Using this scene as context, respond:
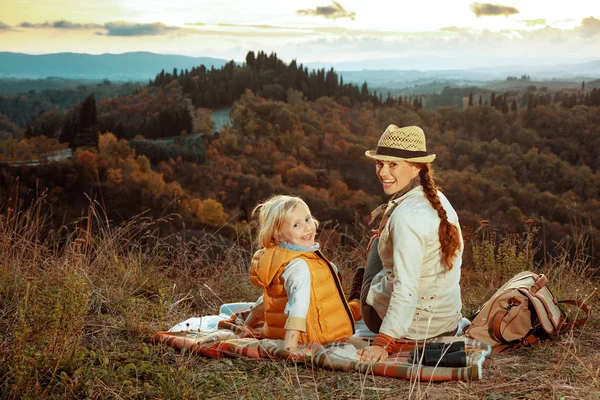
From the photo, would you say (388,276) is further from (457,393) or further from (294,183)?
(294,183)

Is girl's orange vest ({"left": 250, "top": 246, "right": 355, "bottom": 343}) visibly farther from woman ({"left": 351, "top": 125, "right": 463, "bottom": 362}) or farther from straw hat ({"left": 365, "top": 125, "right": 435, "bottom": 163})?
straw hat ({"left": 365, "top": 125, "right": 435, "bottom": 163})

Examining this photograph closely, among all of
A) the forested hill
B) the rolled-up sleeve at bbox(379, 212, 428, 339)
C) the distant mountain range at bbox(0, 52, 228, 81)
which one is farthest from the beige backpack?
the distant mountain range at bbox(0, 52, 228, 81)

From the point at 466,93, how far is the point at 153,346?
355 ft

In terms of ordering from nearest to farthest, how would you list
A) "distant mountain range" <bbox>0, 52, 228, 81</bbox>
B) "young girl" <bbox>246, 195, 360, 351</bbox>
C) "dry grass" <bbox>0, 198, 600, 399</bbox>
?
"dry grass" <bbox>0, 198, 600, 399</bbox> → "young girl" <bbox>246, 195, 360, 351</bbox> → "distant mountain range" <bbox>0, 52, 228, 81</bbox>

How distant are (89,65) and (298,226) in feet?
409

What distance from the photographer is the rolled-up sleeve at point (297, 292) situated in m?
3.28

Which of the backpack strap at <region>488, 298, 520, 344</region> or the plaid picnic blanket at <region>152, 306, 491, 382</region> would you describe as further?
the backpack strap at <region>488, 298, 520, 344</region>

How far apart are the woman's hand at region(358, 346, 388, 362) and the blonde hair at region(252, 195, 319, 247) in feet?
2.45

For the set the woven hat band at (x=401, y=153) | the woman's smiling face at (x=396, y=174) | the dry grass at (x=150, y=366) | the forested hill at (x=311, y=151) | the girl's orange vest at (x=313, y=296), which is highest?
the woven hat band at (x=401, y=153)

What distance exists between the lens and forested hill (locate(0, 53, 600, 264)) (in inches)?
2228

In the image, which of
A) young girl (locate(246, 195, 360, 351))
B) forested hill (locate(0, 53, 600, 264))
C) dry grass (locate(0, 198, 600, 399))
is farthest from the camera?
forested hill (locate(0, 53, 600, 264))

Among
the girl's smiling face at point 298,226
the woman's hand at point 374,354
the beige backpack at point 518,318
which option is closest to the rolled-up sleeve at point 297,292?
the girl's smiling face at point 298,226

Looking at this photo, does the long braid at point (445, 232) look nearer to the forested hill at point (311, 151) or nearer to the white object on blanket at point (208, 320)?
the white object on blanket at point (208, 320)

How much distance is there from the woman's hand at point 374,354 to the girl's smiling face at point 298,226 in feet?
2.12
